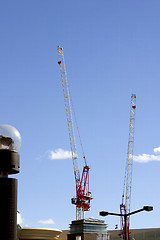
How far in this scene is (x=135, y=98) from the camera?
18462 centimetres

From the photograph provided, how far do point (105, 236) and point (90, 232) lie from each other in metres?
5.39

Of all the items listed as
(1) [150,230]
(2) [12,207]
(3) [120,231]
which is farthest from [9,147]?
(3) [120,231]

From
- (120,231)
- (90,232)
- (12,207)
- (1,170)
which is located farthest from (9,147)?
(120,231)

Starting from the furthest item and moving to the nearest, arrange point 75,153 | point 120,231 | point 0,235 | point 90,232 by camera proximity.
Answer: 1. point 75,153
2. point 120,231
3. point 90,232
4. point 0,235

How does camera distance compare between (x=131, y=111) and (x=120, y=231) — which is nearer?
(x=120, y=231)

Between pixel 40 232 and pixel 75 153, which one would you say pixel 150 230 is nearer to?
pixel 75 153

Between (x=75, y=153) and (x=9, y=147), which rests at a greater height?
(x=75, y=153)

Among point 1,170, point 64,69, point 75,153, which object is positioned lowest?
point 1,170

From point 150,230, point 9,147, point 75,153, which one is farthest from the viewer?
point 75,153

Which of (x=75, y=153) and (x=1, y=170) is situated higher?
(x=75, y=153)

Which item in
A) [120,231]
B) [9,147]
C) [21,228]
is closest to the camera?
[9,147]

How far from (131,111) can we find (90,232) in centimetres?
7315

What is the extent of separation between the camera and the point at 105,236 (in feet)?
414

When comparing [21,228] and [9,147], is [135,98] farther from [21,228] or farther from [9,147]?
[9,147]
